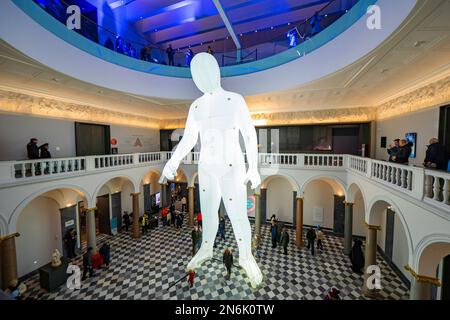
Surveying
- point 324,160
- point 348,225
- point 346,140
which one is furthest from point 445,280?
→ point 346,140

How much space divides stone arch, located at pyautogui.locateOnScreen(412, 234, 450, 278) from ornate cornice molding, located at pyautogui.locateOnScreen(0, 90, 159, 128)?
1329 centimetres

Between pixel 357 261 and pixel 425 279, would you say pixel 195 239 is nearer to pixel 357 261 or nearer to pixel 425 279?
pixel 357 261

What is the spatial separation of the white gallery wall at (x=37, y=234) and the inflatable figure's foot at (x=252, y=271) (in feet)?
31.1

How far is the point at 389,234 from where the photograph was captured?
8.72m

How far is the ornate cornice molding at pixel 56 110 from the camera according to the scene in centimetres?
745

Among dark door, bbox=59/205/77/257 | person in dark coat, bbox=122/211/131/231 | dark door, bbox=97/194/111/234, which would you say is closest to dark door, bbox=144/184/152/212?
person in dark coat, bbox=122/211/131/231

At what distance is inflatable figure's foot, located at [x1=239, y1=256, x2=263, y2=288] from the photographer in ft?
11.5

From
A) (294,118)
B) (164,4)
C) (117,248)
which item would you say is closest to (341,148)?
(294,118)

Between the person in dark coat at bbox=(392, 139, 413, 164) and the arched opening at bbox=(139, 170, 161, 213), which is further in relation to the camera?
the arched opening at bbox=(139, 170, 161, 213)

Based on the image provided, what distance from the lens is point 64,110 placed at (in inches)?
369

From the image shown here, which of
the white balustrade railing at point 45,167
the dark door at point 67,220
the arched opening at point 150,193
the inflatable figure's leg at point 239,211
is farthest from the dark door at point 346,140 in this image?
the dark door at point 67,220

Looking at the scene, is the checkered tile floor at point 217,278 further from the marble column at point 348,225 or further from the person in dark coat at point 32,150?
the person in dark coat at point 32,150

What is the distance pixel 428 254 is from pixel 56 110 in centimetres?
1377

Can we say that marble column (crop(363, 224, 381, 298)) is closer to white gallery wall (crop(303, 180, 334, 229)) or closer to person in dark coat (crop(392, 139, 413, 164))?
person in dark coat (crop(392, 139, 413, 164))
